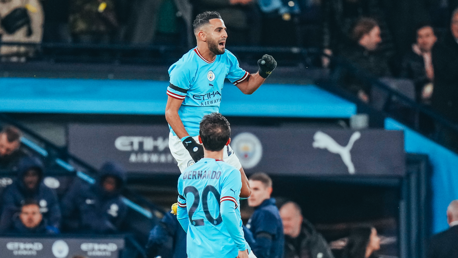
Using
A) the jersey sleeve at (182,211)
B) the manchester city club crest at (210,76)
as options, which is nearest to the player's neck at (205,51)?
the manchester city club crest at (210,76)

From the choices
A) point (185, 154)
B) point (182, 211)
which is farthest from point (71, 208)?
point (182, 211)

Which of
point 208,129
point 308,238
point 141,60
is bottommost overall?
point 308,238

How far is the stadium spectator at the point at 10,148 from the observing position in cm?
1054

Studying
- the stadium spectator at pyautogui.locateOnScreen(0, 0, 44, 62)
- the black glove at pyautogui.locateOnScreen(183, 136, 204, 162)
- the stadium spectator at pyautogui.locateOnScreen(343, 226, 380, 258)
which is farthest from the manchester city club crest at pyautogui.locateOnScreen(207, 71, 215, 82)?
the stadium spectator at pyautogui.locateOnScreen(0, 0, 44, 62)

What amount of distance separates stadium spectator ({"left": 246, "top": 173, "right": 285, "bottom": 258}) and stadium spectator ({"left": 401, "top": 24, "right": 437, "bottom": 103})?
4.32 metres

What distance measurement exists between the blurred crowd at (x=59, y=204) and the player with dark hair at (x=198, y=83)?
3.64 metres

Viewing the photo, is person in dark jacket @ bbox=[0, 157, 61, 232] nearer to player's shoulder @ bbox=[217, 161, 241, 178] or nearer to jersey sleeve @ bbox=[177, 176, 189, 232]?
jersey sleeve @ bbox=[177, 176, 189, 232]

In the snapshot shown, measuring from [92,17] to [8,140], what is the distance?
91.0 inches

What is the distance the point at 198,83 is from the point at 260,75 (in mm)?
542

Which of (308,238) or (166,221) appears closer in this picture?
(166,221)

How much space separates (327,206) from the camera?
11.3m

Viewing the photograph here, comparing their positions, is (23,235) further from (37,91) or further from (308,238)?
(308,238)

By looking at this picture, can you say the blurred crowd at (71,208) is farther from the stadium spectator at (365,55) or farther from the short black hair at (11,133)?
the stadium spectator at (365,55)

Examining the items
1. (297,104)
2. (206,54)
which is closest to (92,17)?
(297,104)
